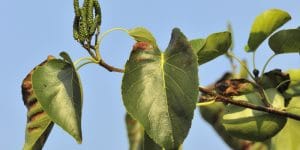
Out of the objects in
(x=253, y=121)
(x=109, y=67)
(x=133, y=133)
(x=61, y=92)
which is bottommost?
(x=133, y=133)

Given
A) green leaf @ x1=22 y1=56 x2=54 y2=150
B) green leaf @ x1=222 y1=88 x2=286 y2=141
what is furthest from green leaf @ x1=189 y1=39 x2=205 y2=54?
green leaf @ x1=22 y1=56 x2=54 y2=150

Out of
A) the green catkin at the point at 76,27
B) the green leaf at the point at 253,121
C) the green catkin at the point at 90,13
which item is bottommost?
the green leaf at the point at 253,121

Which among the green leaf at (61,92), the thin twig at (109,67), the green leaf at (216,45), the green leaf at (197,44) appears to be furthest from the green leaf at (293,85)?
the green leaf at (61,92)

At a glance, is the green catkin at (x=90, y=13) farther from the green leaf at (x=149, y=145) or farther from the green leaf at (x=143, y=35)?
the green leaf at (x=149, y=145)

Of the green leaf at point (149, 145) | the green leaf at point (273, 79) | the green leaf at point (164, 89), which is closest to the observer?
the green leaf at point (164, 89)

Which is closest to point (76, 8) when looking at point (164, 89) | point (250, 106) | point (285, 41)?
point (164, 89)

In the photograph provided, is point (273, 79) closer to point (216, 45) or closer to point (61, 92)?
point (216, 45)
